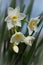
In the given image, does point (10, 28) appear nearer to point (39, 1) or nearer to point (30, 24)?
point (30, 24)

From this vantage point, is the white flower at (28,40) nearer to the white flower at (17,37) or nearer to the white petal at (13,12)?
the white flower at (17,37)

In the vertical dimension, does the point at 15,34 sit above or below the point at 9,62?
above

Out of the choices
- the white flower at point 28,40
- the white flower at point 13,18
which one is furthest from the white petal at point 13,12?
the white flower at point 28,40

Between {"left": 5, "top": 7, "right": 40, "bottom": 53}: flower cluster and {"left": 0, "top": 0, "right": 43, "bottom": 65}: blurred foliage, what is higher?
{"left": 5, "top": 7, "right": 40, "bottom": 53}: flower cluster

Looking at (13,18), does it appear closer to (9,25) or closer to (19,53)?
(9,25)

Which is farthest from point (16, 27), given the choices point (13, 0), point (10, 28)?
point (13, 0)

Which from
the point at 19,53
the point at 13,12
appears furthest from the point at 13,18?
the point at 19,53

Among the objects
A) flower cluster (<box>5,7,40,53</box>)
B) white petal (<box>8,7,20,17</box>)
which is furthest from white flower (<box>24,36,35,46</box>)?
white petal (<box>8,7,20,17</box>)

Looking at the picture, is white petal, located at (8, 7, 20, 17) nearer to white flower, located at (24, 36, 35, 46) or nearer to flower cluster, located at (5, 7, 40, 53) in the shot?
flower cluster, located at (5, 7, 40, 53)

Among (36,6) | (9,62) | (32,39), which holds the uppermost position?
(36,6)
